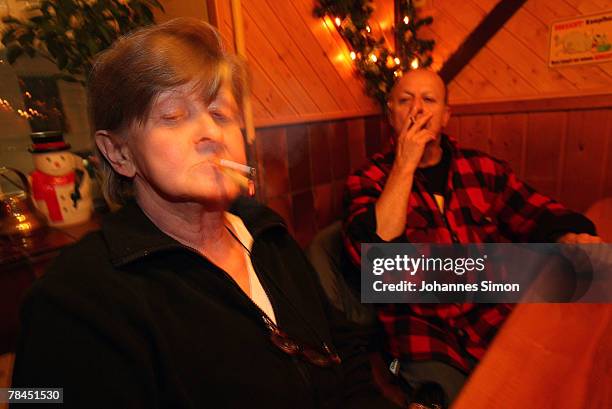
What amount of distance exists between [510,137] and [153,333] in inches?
85.7

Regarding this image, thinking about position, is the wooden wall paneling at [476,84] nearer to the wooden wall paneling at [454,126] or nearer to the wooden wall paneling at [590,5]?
the wooden wall paneling at [454,126]

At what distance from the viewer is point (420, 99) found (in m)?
1.58

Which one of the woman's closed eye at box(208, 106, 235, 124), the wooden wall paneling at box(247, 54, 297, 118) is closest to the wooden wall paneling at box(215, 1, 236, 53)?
the wooden wall paneling at box(247, 54, 297, 118)

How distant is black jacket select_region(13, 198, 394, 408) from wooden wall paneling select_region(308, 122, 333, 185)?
104 cm

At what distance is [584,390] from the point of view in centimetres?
67

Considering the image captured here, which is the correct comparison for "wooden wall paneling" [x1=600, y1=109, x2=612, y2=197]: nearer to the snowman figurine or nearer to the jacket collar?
the jacket collar

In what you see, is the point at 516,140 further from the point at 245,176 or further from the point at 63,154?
the point at 63,154

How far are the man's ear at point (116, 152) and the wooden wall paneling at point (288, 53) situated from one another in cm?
102

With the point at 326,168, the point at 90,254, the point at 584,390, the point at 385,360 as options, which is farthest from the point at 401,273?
the point at 90,254

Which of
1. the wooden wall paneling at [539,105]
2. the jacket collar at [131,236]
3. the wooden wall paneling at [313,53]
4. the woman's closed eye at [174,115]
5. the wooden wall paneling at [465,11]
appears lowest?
the jacket collar at [131,236]

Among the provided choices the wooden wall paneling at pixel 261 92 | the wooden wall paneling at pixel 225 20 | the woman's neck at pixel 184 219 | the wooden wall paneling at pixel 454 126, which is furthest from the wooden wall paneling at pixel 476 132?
the woman's neck at pixel 184 219

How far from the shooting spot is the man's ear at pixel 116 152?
0.76m

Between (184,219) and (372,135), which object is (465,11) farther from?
(184,219)

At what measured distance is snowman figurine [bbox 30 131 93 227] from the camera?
121 cm
